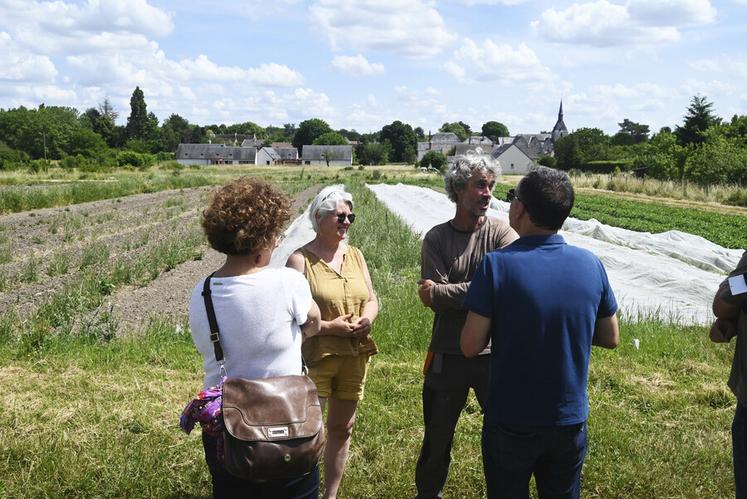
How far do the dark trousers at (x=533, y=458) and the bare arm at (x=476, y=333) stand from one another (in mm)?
313

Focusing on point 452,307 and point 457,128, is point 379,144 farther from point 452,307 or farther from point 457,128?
point 452,307

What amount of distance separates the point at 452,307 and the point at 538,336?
0.80 metres

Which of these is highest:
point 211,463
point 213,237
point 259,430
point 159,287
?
point 213,237

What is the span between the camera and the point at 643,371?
5.70 m

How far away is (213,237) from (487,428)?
1.29 meters

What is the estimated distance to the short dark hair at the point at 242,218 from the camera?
2.47 meters

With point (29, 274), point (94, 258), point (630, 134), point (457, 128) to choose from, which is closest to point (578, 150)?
point (630, 134)

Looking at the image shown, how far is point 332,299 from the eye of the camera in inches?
133

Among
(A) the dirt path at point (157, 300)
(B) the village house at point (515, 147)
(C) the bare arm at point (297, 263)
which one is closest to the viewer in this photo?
(C) the bare arm at point (297, 263)

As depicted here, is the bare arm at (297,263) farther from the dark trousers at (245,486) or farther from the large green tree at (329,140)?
the large green tree at (329,140)

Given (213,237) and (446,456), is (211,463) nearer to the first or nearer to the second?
(213,237)

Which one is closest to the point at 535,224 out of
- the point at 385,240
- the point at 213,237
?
the point at 213,237

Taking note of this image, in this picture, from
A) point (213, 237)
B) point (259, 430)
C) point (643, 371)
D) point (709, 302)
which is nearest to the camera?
point (259, 430)

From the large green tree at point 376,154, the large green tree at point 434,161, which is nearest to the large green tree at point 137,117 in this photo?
the large green tree at point 376,154
